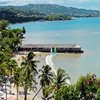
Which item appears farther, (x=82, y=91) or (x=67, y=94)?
(x=82, y=91)

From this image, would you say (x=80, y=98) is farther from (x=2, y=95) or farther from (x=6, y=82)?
(x=6, y=82)

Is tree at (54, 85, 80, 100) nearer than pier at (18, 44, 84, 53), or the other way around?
tree at (54, 85, 80, 100)

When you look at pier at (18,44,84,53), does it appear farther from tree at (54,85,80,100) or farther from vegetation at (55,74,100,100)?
tree at (54,85,80,100)

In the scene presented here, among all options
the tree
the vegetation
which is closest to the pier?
the vegetation

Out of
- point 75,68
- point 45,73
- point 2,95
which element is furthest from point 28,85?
point 75,68

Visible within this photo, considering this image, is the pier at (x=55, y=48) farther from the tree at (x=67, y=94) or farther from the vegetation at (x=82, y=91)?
the tree at (x=67, y=94)

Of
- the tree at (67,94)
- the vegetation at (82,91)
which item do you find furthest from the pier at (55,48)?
the tree at (67,94)

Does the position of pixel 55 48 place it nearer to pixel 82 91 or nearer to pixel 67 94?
pixel 82 91

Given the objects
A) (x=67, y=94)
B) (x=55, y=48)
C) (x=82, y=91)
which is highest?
(x=82, y=91)

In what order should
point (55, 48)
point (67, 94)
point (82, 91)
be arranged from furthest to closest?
1. point (55, 48)
2. point (82, 91)
3. point (67, 94)

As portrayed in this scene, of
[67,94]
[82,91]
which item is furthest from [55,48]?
[67,94]

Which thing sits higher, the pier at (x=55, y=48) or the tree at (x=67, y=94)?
the tree at (x=67, y=94)
